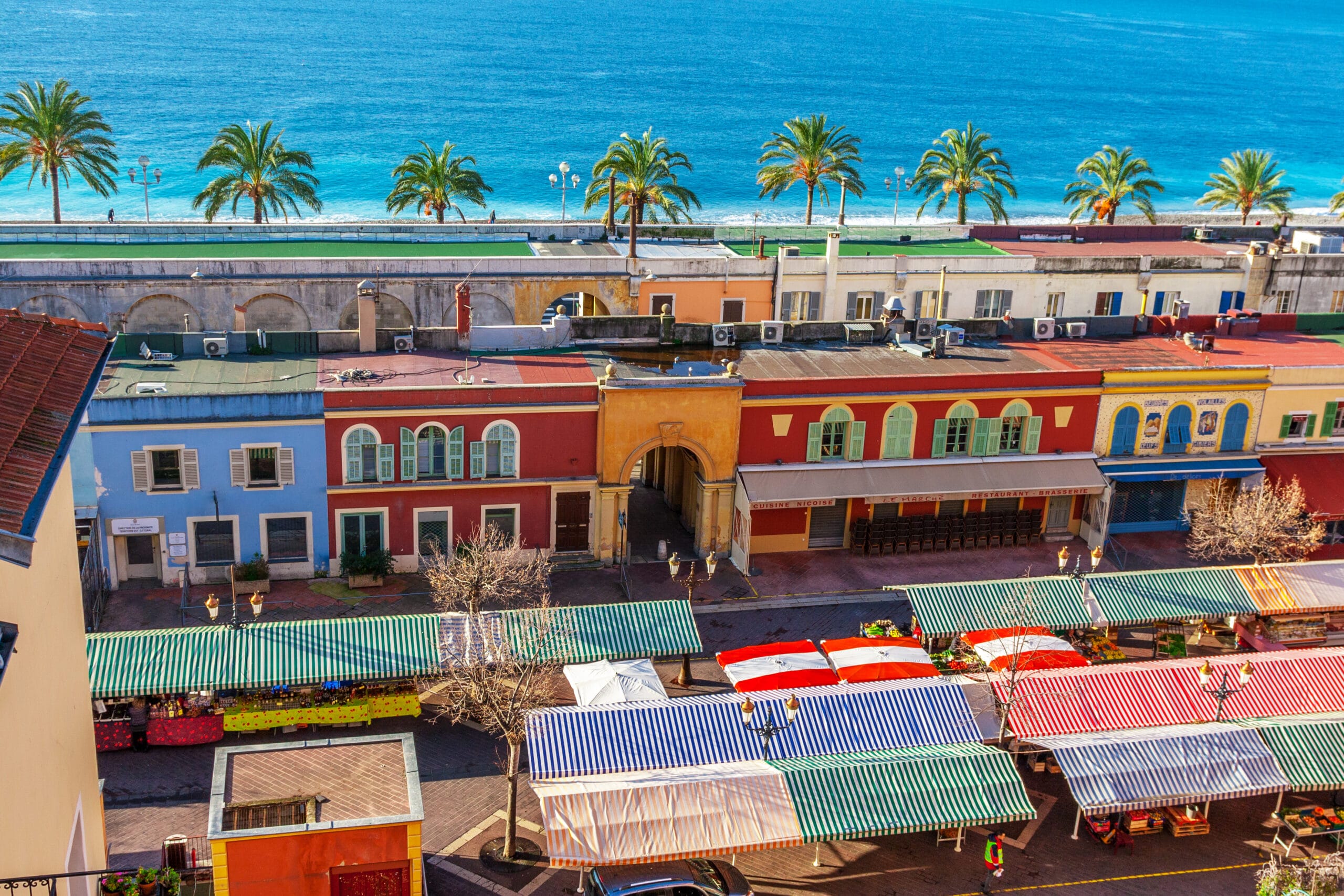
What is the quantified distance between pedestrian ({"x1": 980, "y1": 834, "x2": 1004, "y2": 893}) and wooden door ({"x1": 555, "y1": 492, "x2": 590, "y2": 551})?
2028cm

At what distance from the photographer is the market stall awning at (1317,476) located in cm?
4856

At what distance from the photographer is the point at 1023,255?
6216cm

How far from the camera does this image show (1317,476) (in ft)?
164

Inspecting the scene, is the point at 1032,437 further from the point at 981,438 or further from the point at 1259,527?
the point at 1259,527

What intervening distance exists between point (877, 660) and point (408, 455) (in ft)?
58.3

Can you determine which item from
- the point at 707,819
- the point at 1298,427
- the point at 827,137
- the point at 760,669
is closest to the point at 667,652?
the point at 760,669

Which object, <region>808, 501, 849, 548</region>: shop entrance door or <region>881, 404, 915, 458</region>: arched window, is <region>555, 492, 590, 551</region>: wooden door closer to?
<region>808, 501, 849, 548</region>: shop entrance door

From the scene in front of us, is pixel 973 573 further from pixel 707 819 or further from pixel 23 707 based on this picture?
pixel 23 707

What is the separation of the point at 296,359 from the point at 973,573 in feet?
86.0

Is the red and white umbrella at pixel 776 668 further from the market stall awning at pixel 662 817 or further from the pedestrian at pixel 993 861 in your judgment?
the pedestrian at pixel 993 861

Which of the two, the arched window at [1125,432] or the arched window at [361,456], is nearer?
the arched window at [361,456]

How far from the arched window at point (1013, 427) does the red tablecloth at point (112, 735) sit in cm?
3190

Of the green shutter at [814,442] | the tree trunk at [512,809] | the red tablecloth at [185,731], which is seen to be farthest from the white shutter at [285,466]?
the green shutter at [814,442]

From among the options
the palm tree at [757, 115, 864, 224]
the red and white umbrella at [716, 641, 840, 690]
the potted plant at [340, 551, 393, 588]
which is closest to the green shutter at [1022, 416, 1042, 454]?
the red and white umbrella at [716, 641, 840, 690]
